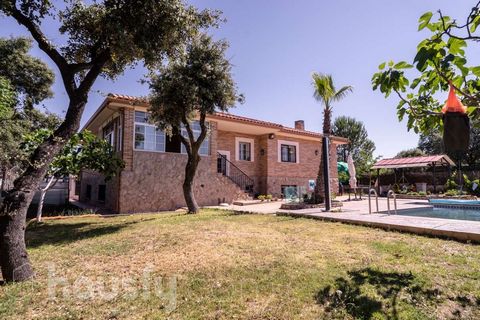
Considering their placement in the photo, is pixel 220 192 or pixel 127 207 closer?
pixel 127 207

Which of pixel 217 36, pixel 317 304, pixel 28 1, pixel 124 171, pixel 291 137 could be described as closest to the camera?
pixel 317 304

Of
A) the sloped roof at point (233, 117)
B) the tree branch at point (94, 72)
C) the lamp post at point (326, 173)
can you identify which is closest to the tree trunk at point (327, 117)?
the lamp post at point (326, 173)

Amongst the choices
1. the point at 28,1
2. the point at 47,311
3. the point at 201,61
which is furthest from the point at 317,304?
the point at 201,61

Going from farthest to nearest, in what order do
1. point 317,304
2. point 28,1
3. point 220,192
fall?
1. point 220,192
2. point 28,1
3. point 317,304

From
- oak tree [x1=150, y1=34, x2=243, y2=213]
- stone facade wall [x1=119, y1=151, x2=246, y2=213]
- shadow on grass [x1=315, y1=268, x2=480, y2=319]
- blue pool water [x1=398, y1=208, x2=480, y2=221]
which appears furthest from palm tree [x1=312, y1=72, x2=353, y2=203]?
shadow on grass [x1=315, y1=268, x2=480, y2=319]

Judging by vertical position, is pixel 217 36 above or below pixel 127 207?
above

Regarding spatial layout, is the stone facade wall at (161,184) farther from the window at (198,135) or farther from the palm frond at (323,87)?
the palm frond at (323,87)

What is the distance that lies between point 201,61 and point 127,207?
26.0 feet

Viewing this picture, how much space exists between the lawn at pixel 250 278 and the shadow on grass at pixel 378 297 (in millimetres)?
13

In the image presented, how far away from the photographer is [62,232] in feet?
27.8

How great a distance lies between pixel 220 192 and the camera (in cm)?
1675

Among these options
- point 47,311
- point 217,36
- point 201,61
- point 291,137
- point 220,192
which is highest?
point 217,36

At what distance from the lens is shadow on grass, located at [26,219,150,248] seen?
7312 millimetres

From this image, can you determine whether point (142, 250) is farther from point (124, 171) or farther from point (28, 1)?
point (124, 171)
